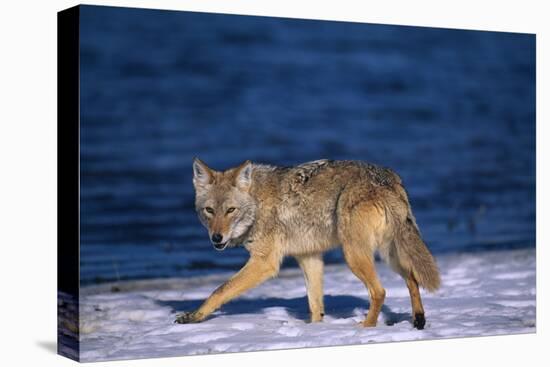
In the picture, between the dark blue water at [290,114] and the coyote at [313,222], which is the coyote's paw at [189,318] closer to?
the coyote at [313,222]

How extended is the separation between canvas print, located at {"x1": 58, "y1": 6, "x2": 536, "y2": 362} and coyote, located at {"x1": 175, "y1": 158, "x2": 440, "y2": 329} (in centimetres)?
2

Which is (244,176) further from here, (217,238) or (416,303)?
(416,303)

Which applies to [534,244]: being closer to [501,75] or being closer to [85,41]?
[501,75]

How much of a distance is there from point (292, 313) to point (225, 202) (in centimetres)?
161

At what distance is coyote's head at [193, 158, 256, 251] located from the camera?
10105 millimetres

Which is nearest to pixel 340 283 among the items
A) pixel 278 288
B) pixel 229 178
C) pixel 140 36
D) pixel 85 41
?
pixel 278 288

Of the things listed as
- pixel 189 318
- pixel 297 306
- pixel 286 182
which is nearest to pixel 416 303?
pixel 297 306

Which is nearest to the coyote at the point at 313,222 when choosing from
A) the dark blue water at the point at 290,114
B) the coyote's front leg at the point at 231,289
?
the coyote's front leg at the point at 231,289

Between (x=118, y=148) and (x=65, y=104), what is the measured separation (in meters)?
2.64

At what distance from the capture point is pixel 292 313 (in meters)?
11.1

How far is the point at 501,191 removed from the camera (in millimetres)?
13344

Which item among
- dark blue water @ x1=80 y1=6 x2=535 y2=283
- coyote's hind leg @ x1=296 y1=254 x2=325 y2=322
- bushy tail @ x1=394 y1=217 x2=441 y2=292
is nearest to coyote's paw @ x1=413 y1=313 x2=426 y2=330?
bushy tail @ x1=394 y1=217 x2=441 y2=292

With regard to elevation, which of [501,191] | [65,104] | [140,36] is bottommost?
[501,191]

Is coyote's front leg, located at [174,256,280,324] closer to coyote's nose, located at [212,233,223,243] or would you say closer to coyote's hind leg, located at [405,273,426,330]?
coyote's nose, located at [212,233,223,243]
